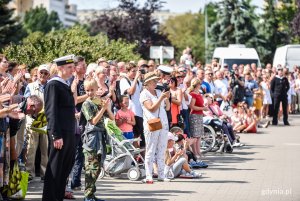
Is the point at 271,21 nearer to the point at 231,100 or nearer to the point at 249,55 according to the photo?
the point at 249,55

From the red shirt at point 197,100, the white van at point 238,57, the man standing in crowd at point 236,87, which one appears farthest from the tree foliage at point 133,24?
the red shirt at point 197,100

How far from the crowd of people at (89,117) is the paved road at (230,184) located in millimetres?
468

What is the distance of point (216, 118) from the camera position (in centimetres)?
2247

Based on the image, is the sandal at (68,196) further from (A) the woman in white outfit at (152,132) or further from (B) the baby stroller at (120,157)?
(B) the baby stroller at (120,157)

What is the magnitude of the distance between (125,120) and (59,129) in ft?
18.6

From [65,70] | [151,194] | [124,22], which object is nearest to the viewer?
[65,70]

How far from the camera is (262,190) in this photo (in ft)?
49.3

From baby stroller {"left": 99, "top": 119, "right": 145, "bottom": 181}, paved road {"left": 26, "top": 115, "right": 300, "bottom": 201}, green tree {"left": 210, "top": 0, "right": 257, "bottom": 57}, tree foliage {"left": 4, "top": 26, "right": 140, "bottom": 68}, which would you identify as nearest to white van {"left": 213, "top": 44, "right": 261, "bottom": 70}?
tree foliage {"left": 4, "top": 26, "right": 140, "bottom": 68}

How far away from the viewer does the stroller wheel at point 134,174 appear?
1645cm

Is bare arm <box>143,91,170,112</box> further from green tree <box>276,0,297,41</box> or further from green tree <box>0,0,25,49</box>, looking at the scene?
green tree <box>276,0,297,41</box>

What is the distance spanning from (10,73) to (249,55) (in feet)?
102

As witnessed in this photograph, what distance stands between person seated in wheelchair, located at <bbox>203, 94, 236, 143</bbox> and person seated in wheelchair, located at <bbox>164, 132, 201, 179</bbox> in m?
5.19

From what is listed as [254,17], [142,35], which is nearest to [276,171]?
[142,35]

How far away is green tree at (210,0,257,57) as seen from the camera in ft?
235
